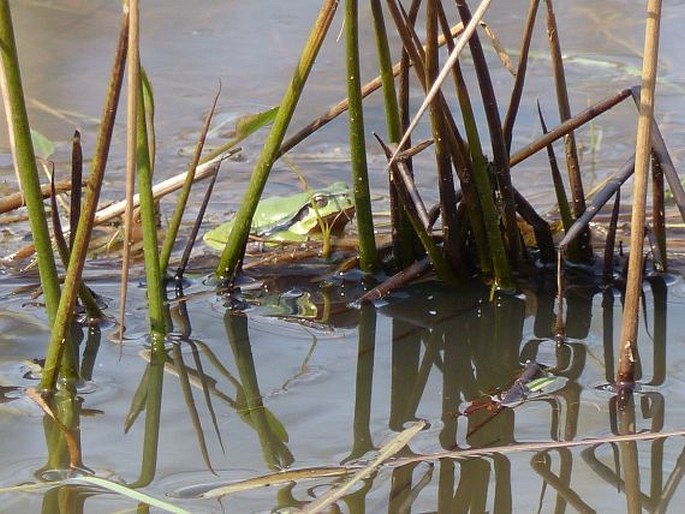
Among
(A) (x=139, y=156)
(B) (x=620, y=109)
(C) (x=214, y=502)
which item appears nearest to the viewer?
(C) (x=214, y=502)

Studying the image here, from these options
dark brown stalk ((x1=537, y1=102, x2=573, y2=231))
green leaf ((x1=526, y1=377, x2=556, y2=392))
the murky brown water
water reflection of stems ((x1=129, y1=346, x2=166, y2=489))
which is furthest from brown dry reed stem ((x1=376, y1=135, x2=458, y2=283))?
water reflection of stems ((x1=129, y1=346, x2=166, y2=489))

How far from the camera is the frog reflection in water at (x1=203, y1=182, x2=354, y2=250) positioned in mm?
2139

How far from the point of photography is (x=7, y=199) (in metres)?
2.02

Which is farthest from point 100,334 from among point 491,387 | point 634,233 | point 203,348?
point 634,233

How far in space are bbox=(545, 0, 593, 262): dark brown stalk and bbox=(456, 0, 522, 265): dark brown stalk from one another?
113 mm

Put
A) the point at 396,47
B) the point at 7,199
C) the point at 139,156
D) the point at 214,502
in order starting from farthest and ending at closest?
the point at 396,47
the point at 7,199
the point at 139,156
the point at 214,502

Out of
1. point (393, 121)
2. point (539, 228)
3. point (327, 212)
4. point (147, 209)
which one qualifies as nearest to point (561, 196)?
point (539, 228)

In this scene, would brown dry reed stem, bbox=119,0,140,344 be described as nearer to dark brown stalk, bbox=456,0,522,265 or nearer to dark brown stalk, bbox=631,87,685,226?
dark brown stalk, bbox=456,0,522,265

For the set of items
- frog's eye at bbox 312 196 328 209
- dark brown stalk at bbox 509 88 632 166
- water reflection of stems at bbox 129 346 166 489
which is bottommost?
water reflection of stems at bbox 129 346 166 489

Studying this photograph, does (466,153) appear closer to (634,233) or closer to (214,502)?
(634,233)

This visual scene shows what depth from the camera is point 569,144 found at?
6.45ft

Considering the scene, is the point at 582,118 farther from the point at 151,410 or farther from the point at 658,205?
the point at 151,410

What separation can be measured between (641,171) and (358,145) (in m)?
0.49

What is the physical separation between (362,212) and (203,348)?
335 mm
